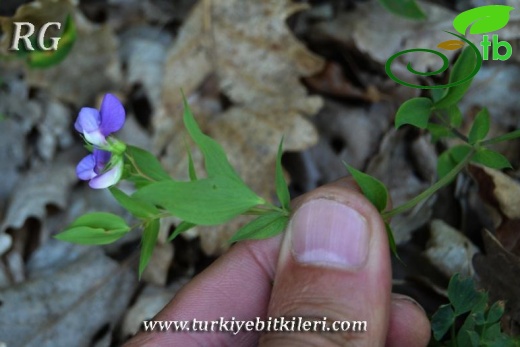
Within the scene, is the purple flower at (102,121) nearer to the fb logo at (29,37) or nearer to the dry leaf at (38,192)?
the dry leaf at (38,192)

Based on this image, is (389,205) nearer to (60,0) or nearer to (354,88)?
(354,88)

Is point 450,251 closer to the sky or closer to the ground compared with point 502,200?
closer to the ground

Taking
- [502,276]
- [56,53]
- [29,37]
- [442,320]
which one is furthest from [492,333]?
[29,37]

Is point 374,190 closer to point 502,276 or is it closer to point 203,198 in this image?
point 203,198

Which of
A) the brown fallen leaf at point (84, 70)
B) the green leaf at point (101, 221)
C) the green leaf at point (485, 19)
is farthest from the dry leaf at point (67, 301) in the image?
the green leaf at point (485, 19)

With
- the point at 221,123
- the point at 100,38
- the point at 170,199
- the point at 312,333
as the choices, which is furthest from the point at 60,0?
the point at 312,333

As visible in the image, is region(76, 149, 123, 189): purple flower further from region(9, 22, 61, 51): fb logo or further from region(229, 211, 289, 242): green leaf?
region(9, 22, 61, 51): fb logo
